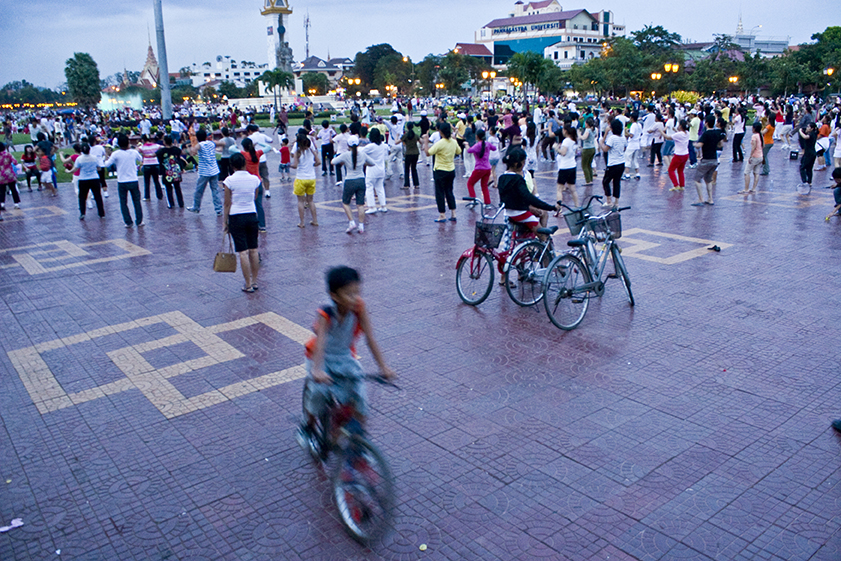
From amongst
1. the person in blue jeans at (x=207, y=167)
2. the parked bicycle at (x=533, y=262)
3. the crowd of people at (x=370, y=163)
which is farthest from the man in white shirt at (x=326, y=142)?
the parked bicycle at (x=533, y=262)

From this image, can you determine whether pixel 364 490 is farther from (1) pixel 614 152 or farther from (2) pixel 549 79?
(2) pixel 549 79

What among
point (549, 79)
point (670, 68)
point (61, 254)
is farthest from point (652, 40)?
point (61, 254)

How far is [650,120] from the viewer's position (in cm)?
1962

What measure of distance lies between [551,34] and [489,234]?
152091 millimetres

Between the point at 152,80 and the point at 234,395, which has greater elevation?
the point at 152,80

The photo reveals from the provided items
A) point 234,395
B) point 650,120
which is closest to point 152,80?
point 650,120

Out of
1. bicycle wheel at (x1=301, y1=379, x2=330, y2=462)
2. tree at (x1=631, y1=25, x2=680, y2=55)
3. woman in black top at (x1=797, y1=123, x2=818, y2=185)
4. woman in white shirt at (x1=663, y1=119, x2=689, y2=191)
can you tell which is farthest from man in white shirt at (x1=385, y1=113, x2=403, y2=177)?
tree at (x1=631, y1=25, x2=680, y2=55)

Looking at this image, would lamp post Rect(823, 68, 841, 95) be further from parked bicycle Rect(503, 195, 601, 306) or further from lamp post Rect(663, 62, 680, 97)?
parked bicycle Rect(503, 195, 601, 306)

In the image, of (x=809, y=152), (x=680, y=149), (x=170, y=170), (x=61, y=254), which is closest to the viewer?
(x=61, y=254)

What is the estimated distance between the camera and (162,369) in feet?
20.1

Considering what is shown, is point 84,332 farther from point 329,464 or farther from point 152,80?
point 152,80

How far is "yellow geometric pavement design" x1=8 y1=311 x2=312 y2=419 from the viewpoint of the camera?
18.1ft

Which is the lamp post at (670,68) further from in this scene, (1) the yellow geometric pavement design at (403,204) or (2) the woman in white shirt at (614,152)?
(2) the woman in white shirt at (614,152)

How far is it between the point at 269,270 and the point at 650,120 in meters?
14.4
